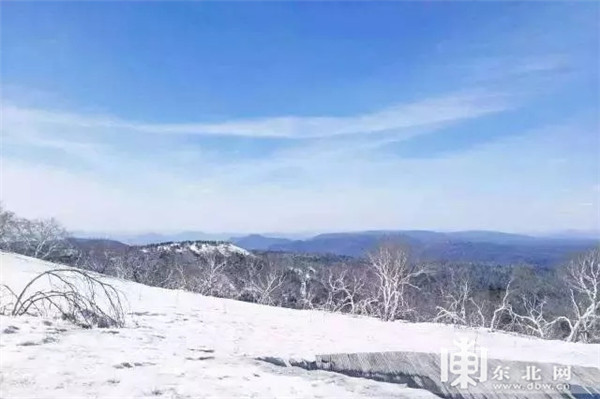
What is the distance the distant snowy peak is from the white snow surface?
4700cm

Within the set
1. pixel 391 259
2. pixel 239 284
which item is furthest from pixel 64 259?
pixel 391 259

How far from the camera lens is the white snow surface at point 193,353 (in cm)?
431

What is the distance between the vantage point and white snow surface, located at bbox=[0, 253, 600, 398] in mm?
4312

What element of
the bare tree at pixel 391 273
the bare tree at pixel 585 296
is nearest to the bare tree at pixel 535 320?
the bare tree at pixel 585 296

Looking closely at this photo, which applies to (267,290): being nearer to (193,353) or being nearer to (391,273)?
(391,273)

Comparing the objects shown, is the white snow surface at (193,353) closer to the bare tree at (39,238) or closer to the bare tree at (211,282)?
the bare tree at (211,282)

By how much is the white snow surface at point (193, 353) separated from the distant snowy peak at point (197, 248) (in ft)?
154

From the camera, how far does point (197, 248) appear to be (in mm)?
60000

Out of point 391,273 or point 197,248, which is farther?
point 197,248

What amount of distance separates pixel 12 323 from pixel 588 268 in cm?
2576

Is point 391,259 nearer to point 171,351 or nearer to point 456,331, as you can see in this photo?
point 456,331

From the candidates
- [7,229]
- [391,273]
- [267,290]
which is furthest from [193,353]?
[7,229]

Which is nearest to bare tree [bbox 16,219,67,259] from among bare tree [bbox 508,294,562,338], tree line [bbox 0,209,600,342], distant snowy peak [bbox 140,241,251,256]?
tree line [bbox 0,209,600,342]

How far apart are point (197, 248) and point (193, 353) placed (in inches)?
2183
